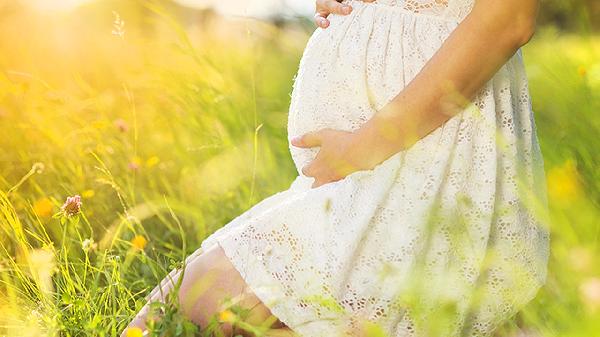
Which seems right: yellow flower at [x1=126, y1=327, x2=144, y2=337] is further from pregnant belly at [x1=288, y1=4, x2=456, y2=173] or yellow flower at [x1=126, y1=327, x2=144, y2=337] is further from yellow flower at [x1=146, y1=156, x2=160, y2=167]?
yellow flower at [x1=146, y1=156, x2=160, y2=167]

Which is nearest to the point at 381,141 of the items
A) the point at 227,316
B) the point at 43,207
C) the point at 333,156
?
the point at 333,156

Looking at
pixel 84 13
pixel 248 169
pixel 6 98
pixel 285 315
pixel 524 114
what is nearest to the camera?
pixel 285 315

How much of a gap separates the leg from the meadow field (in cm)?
29

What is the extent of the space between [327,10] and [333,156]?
38cm

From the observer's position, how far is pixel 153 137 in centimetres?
355

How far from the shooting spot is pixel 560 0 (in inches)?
86.4

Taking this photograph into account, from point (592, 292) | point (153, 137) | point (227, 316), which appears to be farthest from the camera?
point (153, 137)

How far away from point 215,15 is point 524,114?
7.01 feet

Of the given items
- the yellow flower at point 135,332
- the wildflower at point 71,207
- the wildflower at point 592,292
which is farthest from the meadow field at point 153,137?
the wildflower at point 592,292

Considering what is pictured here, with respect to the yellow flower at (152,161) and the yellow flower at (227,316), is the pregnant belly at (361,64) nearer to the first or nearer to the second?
the yellow flower at (227,316)

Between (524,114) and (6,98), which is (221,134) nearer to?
(6,98)

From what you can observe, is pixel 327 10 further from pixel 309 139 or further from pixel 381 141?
pixel 381 141

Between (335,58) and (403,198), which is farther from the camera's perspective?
(335,58)

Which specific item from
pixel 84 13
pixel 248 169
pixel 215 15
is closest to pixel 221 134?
pixel 248 169
